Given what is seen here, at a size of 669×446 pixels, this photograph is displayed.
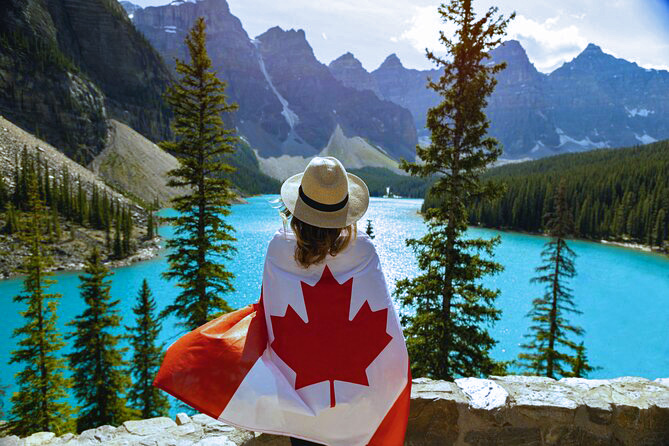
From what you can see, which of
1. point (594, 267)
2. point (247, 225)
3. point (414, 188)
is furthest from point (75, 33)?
point (594, 267)

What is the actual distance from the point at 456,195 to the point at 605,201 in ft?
278

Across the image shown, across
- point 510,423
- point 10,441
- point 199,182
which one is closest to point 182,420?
point 10,441

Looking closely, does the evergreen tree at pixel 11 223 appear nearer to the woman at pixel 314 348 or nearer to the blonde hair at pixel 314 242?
the woman at pixel 314 348

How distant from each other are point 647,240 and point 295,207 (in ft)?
271

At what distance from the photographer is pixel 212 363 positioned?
232 cm

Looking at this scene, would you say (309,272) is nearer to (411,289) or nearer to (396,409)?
(396,409)

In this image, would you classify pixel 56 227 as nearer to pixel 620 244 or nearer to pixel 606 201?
pixel 620 244

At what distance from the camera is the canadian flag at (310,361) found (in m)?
2.21

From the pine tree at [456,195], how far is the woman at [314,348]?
976 cm

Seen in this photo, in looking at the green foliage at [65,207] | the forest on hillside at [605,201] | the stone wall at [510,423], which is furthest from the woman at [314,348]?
the forest on hillside at [605,201]

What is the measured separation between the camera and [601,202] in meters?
78.4

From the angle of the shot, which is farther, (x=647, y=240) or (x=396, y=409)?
(x=647, y=240)

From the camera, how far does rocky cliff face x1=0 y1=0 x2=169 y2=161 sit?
8706cm

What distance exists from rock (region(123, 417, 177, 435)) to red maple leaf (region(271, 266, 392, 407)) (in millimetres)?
2052
